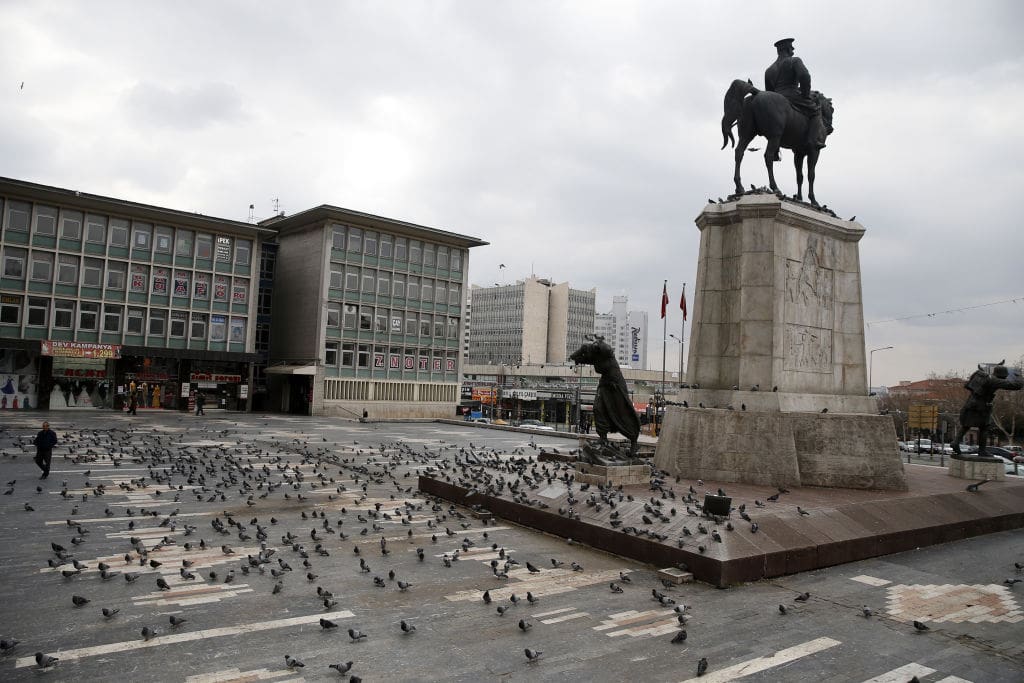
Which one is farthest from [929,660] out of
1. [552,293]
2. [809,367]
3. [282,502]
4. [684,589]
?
[552,293]

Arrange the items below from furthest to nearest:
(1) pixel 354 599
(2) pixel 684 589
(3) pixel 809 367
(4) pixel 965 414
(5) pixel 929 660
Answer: (4) pixel 965 414, (3) pixel 809 367, (2) pixel 684 589, (1) pixel 354 599, (5) pixel 929 660

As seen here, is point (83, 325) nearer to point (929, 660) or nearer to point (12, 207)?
point (12, 207)

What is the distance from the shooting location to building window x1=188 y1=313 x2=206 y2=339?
51.6 meters

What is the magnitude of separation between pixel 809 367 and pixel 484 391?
57762 millimetres

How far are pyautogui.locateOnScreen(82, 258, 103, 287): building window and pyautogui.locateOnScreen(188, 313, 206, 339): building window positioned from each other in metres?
6.93

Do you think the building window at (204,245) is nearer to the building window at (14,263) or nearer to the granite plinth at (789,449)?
the building window at (14,263)

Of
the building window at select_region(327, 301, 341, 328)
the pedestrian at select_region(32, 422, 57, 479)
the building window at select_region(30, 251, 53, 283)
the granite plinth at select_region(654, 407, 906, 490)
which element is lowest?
the pedestrian at select_region(32, 422, 57, 479)

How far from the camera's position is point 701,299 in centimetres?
1636

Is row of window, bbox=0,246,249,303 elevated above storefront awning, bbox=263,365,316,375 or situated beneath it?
elevated above

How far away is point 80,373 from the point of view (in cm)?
4653

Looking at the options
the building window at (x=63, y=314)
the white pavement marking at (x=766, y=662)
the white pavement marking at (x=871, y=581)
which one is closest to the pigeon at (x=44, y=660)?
the white pavement marking at (x=766, y=662)

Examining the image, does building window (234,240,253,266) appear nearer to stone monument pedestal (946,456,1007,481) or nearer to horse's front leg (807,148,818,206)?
horse's front leg (807,148,818,206)

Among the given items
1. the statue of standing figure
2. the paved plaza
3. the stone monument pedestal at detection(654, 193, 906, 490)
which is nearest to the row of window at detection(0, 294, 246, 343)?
the paved plaza

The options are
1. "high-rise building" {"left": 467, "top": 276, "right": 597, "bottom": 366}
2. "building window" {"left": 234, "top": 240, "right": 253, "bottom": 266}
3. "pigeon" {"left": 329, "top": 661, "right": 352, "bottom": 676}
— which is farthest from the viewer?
"high-rise building" {"left": 467, "top": 276, "right": 597, "bottom": 366}
